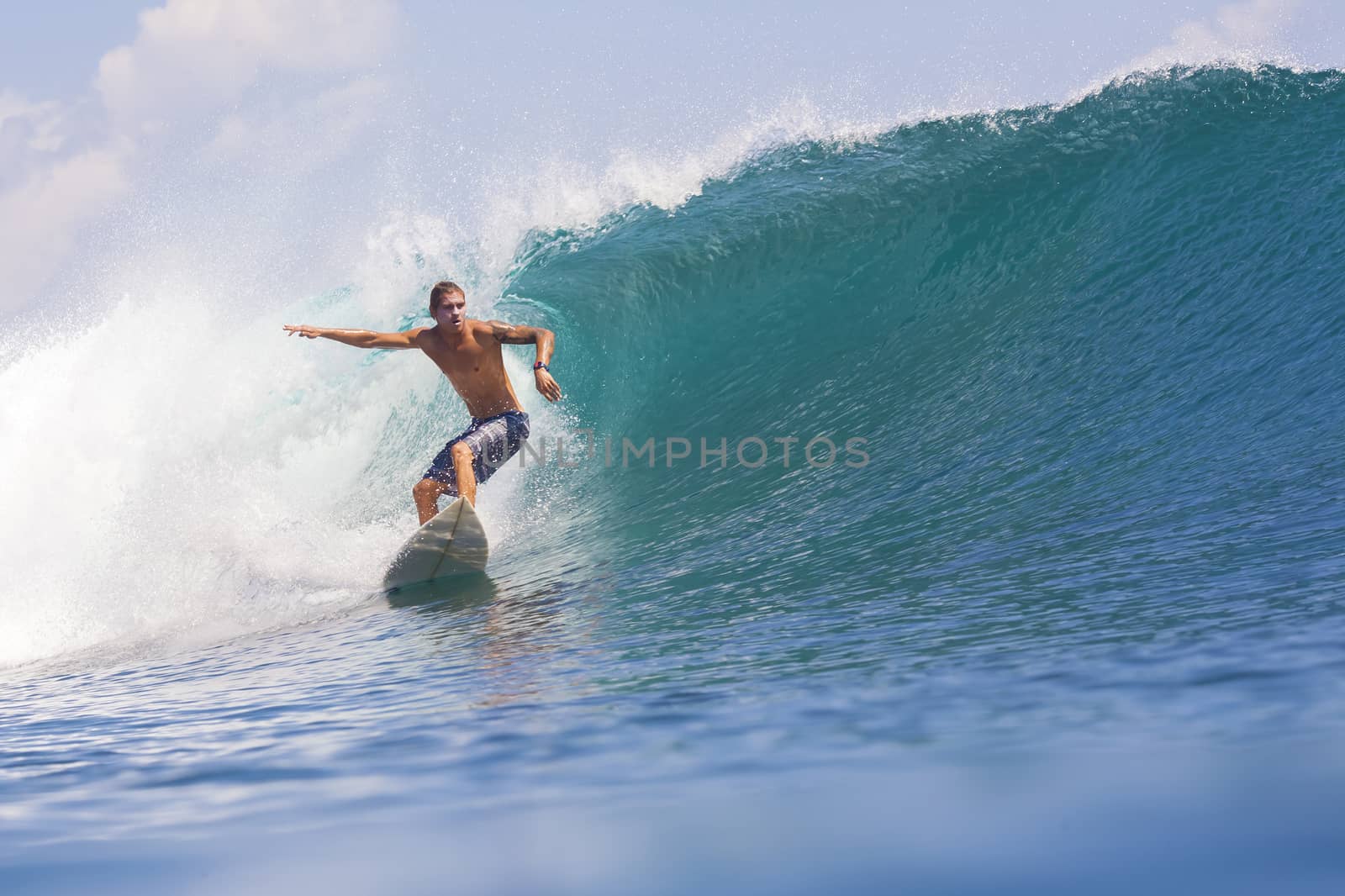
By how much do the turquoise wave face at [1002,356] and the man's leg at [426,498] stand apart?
109cm

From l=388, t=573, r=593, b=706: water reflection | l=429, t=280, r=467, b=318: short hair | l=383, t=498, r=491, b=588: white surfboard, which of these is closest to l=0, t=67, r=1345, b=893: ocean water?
l=388, t=573, r=593, b=706: water reflection

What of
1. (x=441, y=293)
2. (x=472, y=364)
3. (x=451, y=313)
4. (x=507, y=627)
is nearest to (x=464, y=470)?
(x=472, y=364)

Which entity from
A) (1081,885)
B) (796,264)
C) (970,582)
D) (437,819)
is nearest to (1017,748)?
(1081,885)

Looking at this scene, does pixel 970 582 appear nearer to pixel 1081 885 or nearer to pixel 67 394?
pixel 1081 885

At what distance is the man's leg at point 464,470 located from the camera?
631 cm

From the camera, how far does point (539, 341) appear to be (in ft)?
21.4

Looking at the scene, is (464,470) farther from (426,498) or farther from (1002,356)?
(1002,356)

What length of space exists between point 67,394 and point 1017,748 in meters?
10.0

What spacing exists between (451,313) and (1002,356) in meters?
3.97

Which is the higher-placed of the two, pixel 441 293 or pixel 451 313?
pixel 441 293

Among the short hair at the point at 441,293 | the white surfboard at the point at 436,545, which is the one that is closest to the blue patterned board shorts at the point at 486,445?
the white surfboard at the point at 436,545

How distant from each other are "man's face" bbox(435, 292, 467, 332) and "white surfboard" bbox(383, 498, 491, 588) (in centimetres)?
119

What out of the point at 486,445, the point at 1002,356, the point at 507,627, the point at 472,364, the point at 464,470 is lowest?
the point at 507,627

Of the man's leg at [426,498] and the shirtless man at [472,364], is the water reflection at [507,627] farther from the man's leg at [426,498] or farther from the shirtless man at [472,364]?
the shirtless man at [472,364]
